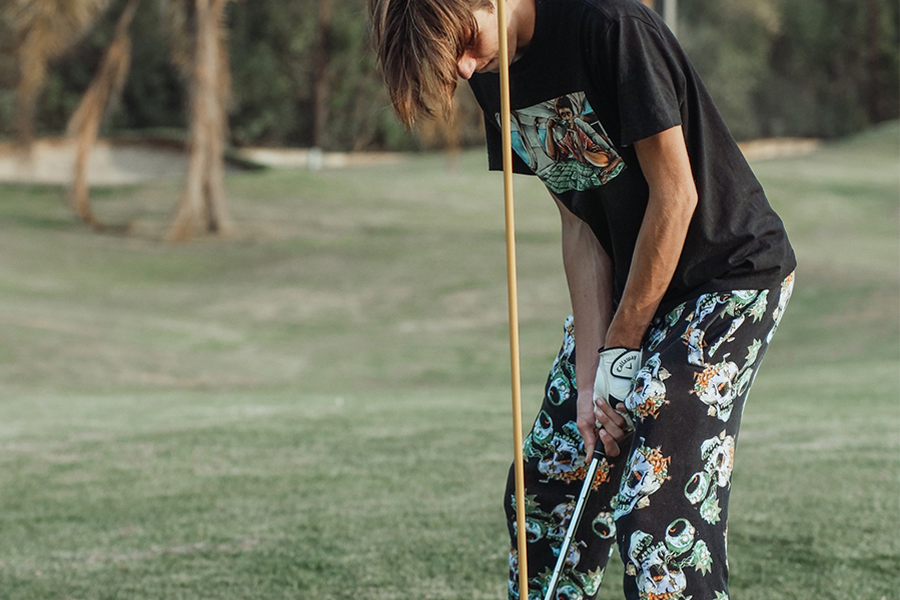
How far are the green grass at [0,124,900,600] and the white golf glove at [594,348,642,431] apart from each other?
1.46 metres

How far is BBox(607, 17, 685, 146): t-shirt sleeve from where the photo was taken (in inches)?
72.1

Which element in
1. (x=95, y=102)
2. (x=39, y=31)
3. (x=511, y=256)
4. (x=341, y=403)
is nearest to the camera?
(x=511, y=256)

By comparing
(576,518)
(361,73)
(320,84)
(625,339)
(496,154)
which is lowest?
(576,518)

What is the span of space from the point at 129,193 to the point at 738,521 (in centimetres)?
2300

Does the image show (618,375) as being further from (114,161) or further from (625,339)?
(114,161)

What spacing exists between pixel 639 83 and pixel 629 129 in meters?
0.08

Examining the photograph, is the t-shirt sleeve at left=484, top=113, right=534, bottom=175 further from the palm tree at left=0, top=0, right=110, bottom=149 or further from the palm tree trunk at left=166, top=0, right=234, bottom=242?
the palm tree trunk at left=166, top=0, right=234, bottom=242

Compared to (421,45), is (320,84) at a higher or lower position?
higher

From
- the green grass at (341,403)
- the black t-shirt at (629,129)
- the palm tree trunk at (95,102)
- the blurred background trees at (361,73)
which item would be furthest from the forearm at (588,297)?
the blurred background trees at (361,73)

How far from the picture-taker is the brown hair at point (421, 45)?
1.85 metres

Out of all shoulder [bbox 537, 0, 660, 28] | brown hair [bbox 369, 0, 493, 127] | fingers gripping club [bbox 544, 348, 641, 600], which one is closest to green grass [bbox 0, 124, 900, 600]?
fingers gripping club [bbox 544, 348, 641, 600]

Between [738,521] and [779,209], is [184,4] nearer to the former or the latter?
[779,209]

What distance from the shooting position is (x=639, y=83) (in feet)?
6.03

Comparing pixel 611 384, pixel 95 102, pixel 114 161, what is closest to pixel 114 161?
pixel 114 161
